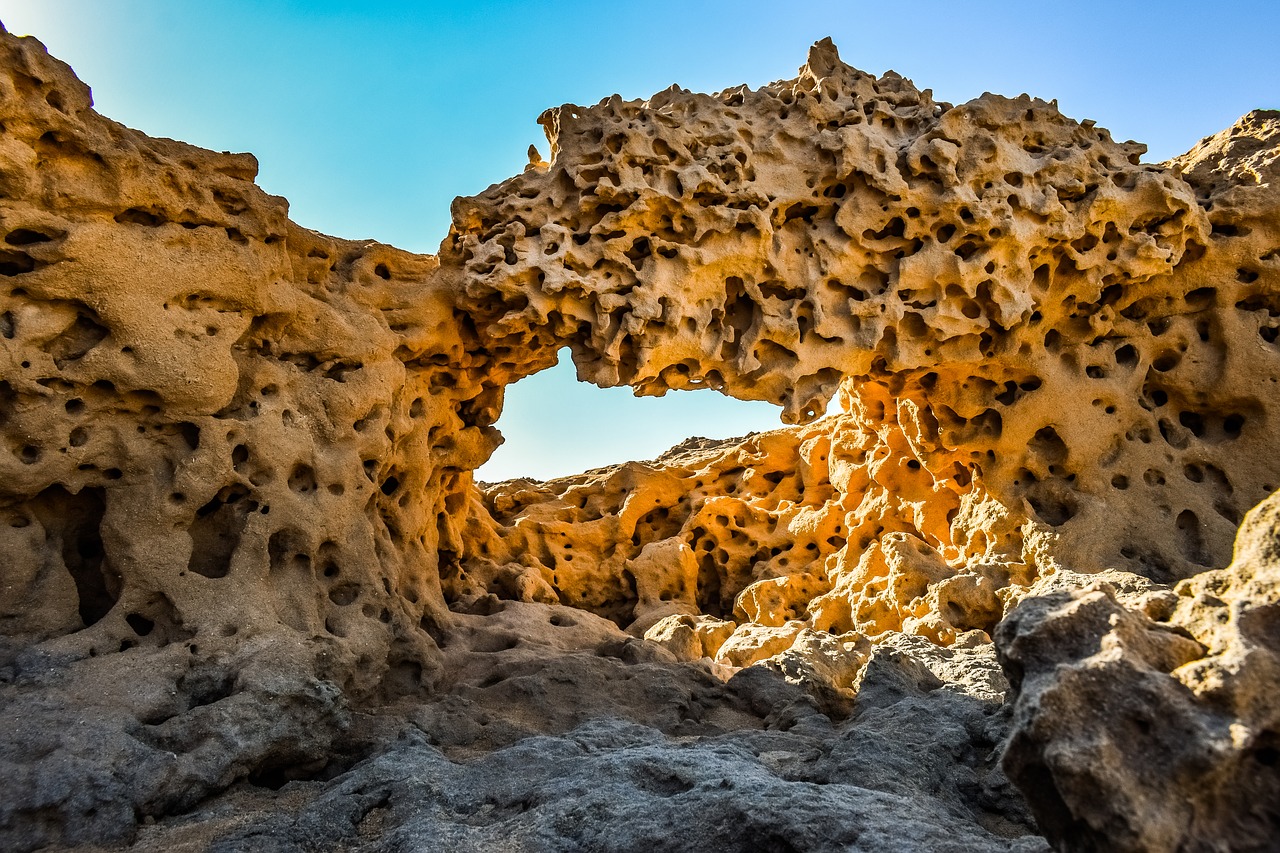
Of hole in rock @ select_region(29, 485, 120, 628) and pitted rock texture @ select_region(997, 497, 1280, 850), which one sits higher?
hole in rock @ select_region(29, 485, 120, 628)

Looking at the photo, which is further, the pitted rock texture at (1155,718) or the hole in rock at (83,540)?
the hole in rock at (83,540)

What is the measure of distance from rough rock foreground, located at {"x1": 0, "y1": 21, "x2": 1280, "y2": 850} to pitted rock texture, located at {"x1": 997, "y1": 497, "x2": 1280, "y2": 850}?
1 centimetres

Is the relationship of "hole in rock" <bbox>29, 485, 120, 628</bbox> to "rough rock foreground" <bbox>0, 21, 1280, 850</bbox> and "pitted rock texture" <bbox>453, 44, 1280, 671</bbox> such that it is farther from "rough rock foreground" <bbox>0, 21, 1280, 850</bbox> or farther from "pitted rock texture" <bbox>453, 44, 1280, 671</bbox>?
"pitted rock texture" <bbox>453, 44, 1280, 671</bbox>

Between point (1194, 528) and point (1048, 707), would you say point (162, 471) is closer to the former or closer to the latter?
point (1048, 707)

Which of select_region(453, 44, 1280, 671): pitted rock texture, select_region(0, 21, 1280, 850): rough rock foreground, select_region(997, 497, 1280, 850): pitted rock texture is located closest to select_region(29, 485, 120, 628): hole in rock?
select_region(0, 21, 1280, 850): rough rock foreground

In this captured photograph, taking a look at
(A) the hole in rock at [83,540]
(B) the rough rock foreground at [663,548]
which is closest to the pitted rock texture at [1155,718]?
(B) the rough rock foreground at [663,548]

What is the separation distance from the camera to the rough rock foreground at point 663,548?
3.38 metres

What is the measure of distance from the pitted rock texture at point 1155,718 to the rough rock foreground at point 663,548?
0.01 m

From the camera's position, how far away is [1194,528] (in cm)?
814

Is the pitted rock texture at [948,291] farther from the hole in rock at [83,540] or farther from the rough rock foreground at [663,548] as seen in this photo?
the hole in rock at [83,540]

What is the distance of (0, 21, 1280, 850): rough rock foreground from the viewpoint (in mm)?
3383

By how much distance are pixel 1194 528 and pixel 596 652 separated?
6.04 metres

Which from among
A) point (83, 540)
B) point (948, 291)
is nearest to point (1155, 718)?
point (948, 291)

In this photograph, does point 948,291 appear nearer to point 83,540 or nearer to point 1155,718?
point 1155,718
